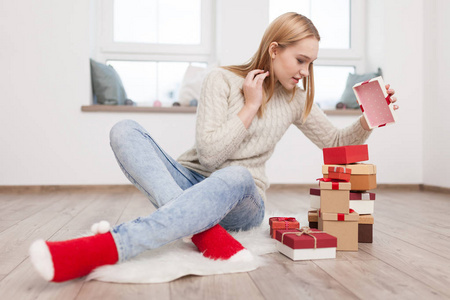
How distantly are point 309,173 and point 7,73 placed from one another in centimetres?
233

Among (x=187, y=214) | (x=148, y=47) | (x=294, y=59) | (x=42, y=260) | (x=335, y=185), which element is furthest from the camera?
(x=148, y=47)

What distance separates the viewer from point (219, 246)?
40.8 inches

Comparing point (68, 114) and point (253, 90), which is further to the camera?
point (68, 114)

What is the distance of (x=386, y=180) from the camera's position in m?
3.18

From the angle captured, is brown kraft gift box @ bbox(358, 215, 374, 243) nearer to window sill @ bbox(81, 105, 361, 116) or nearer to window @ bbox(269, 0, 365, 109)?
window sill @ bbox(81, 105, 361, 116)

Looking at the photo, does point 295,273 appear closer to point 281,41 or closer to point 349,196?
point 349,196

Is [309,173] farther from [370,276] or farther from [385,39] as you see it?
[370,276]

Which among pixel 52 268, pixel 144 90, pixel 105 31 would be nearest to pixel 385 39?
pixel 144 90

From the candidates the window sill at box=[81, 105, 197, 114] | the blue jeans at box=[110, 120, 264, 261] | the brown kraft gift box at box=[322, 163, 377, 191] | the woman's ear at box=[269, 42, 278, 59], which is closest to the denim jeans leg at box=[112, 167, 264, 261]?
the blue jeans at box=[110, 120, 264, 261]

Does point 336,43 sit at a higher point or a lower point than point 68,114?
higher

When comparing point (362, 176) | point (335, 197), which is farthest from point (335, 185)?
point (362, 176)

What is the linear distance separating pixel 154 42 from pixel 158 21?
17cm

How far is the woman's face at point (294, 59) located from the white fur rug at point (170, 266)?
1.87ft

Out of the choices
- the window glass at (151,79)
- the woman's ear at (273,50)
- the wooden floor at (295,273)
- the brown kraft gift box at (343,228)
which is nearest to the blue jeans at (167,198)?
the wooden floor at (295,273)
